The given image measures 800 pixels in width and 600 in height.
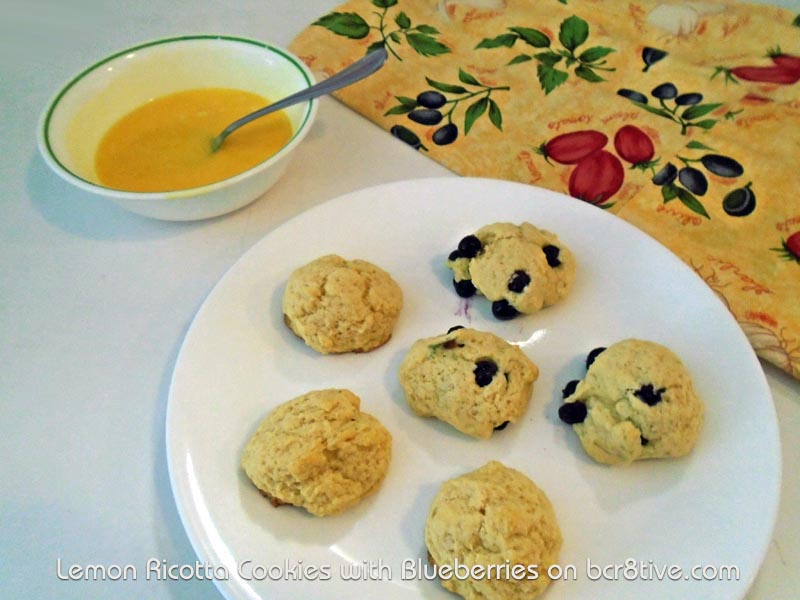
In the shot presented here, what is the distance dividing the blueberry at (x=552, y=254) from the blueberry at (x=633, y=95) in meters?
0.71

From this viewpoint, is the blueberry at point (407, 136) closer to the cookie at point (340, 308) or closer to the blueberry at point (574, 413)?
the cookie at point (340, 308)

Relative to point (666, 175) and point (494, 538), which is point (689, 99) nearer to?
point (666, 175)

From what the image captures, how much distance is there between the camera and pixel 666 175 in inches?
59.8

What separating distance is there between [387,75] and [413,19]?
10.5 inches

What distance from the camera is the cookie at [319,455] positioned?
98 centimetres

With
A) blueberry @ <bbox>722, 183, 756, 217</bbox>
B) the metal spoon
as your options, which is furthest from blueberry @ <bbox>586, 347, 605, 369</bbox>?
the metal spoon

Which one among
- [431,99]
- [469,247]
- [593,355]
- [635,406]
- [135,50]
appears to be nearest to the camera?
[635,406]

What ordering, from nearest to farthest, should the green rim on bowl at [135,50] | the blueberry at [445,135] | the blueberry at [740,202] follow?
the green rim on bowl at [135,50] → the blueberry at [740,202] → the blueberry at [445,135]

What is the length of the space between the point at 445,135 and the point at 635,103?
0.53m

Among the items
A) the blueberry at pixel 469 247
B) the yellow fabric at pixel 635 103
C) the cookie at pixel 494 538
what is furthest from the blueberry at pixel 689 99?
the cookie at pixel 494 538

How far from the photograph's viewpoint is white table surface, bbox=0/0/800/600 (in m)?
1.07

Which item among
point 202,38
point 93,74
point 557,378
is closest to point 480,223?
point 557,378

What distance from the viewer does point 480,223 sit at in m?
1.36

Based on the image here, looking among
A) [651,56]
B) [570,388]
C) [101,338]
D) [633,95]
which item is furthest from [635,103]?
[101,338]
